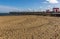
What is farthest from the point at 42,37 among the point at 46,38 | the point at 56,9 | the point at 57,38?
the point at 56,9

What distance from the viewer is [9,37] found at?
11.0 m

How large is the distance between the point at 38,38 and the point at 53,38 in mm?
1132

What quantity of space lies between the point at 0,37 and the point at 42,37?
3.13m

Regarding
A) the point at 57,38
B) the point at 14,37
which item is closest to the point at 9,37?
the point at 14,37

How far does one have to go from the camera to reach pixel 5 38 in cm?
1070

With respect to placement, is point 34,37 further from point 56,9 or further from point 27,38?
point 56,9

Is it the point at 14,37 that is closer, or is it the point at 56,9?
the point at 14,37

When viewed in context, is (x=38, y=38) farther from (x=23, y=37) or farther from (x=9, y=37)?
(x=9, y=37)

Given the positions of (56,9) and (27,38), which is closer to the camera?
(27,38)

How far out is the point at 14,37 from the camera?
36.1ft

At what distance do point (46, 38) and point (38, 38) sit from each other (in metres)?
0.59

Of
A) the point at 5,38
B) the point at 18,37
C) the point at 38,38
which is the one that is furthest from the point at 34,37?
the point at 5,38

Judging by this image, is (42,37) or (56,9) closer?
(42,37)

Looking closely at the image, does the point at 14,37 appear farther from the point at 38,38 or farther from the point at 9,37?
the point at 38,38
